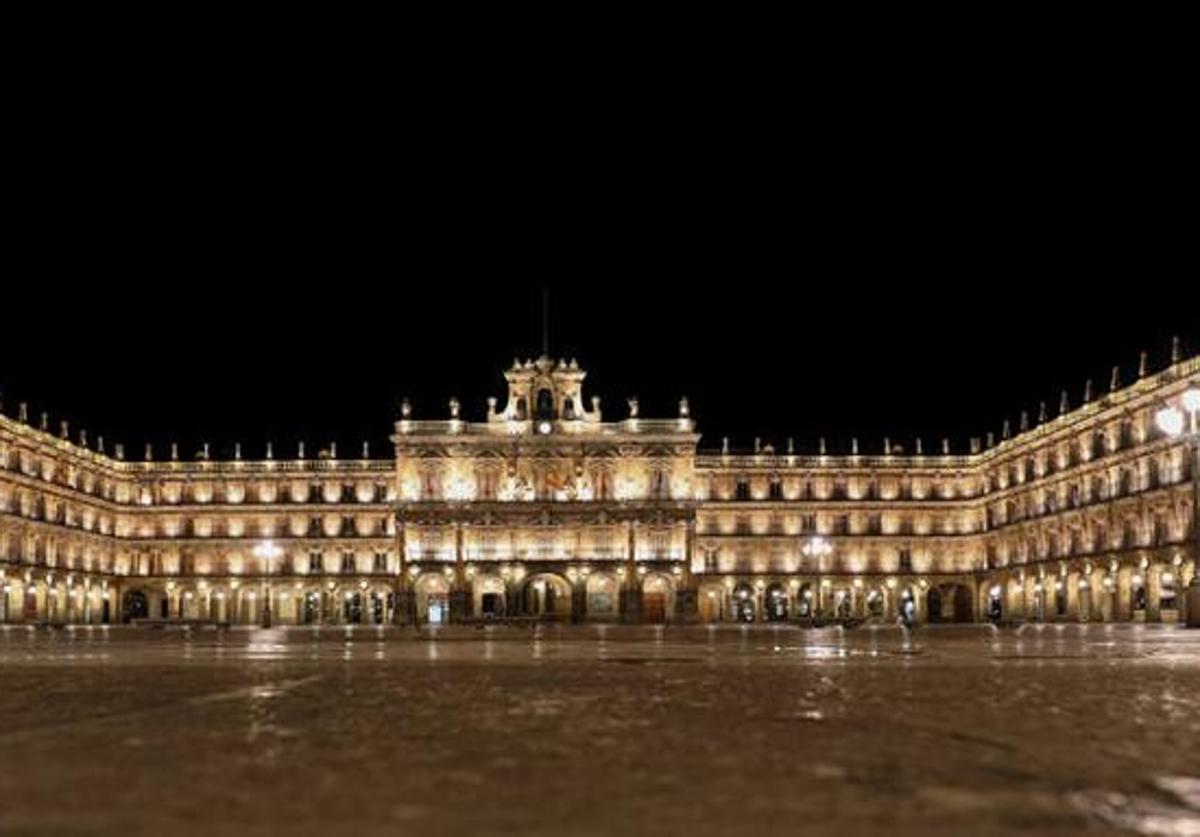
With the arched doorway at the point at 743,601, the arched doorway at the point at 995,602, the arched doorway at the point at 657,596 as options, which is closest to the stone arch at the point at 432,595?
the arched doorway at the point at 657,596

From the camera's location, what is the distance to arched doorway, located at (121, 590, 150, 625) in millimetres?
117625

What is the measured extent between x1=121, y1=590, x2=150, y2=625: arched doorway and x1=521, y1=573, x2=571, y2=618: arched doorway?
3137 cm

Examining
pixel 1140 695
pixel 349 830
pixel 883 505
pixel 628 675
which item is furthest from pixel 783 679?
pixel 883 505

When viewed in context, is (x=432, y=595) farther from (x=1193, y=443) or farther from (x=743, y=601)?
(x=1193, y=443)

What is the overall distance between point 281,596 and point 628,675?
4034 inches

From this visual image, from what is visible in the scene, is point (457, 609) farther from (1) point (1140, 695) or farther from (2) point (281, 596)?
(1) point (1140, 695)

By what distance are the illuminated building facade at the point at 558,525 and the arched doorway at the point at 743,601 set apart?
15cm

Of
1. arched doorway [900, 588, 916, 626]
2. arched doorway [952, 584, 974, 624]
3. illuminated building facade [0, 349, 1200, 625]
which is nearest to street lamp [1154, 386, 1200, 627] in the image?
illuminated building facade [0, 349, 1200, 625]

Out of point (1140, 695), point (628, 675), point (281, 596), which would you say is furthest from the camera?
point (281, 596)

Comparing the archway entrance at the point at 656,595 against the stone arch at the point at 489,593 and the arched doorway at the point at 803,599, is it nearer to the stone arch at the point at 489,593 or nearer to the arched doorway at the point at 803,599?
the stone arch at the point at 489,593

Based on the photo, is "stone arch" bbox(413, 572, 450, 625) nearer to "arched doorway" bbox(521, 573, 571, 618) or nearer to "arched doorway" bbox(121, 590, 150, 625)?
"arched doorway" bbox(521, 573, 571, 618)

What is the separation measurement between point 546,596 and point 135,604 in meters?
34.1

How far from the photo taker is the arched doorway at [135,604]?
386 feet

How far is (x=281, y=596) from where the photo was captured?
386 feet
